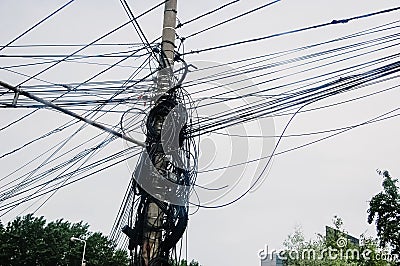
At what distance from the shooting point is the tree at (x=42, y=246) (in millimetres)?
22531

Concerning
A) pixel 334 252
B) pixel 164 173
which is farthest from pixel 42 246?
pixel 164 173

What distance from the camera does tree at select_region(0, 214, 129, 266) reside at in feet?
73.9

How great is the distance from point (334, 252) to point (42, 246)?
43.2ft

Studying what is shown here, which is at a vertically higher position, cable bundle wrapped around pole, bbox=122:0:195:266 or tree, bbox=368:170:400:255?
tree, bbox=368:170:400:255

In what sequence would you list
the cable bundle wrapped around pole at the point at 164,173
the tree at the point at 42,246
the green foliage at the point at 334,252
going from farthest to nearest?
1. the tree at the point at 42,246
2. the green foliage at the point at 334,252
3. the cable bundle wrapped around pole at the point at 164,173

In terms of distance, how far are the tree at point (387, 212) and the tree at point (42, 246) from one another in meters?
10.9

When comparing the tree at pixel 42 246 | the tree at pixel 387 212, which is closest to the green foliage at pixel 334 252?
the tree at pixel 387 212

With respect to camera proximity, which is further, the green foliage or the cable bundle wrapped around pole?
the green foliage

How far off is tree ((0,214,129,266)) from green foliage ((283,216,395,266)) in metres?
8.01

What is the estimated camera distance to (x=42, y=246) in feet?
74.3

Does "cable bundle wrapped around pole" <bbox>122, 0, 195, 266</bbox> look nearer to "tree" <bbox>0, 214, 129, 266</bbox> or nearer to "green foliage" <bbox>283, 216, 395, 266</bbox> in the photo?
"green foliage" <bbox>283, 216, 395, 266</bbox>

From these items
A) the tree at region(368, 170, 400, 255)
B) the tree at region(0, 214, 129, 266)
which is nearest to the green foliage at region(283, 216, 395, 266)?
the tree at region(368, 170, 400, 255)

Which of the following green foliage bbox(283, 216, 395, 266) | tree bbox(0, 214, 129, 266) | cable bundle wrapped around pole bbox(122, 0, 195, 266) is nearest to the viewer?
cable bundle wrapped around pole bbox(122, 0, 195, 266)

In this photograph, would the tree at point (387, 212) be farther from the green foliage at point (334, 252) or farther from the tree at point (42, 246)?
the tree at point (42, 246)
